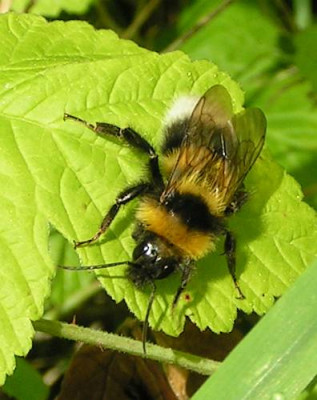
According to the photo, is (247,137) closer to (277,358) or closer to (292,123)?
(277,358)

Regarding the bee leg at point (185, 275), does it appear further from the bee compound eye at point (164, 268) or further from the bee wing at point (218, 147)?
the bee wing at point (218, 147)

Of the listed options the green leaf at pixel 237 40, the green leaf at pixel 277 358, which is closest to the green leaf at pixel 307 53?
the green leaf at pixel 237 40

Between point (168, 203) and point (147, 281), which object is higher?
point (168, 203)

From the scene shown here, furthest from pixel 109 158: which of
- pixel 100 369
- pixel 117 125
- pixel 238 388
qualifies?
pixel 100 369

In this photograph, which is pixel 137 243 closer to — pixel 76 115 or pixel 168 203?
pixel 168 203

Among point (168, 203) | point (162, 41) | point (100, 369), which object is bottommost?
point (100, 369)

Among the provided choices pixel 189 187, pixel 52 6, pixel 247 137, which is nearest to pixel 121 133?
pixel 189 187
